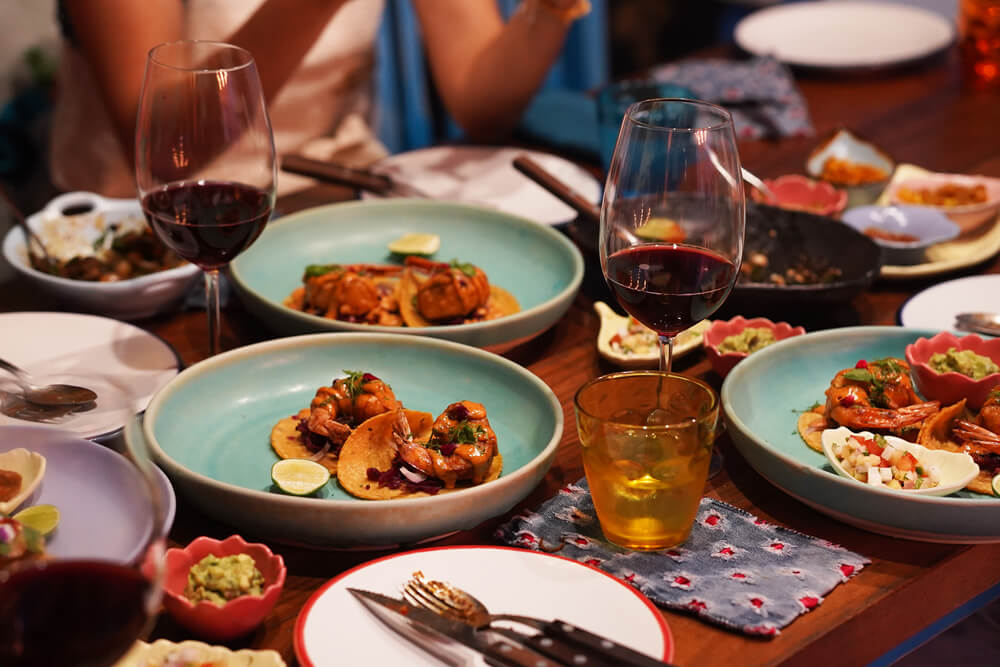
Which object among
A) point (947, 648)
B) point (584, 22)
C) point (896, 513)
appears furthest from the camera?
point (584, 22)

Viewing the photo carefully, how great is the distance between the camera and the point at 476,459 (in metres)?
1.28

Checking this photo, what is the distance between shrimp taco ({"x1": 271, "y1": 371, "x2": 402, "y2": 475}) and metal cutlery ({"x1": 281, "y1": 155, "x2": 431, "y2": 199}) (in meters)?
0.84

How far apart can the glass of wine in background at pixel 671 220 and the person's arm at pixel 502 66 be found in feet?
4.71

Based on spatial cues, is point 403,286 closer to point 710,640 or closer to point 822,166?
Result: point 710,640

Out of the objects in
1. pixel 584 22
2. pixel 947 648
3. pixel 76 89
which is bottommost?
pixel 947 648

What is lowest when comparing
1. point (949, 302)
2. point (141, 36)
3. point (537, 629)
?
point (949, 302)

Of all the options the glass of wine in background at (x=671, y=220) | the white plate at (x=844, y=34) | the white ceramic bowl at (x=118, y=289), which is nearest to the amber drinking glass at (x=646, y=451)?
the glass of wine in background at (x=671, y=220)

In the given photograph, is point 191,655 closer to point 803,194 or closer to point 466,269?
point 466,269

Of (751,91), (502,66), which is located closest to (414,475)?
(502,66)

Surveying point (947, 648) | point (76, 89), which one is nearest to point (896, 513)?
point (947, 648)

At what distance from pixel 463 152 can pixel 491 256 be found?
1.99 feet

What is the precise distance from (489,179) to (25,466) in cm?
138

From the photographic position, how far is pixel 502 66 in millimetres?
2762

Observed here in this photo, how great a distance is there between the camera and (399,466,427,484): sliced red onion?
1284 mm
